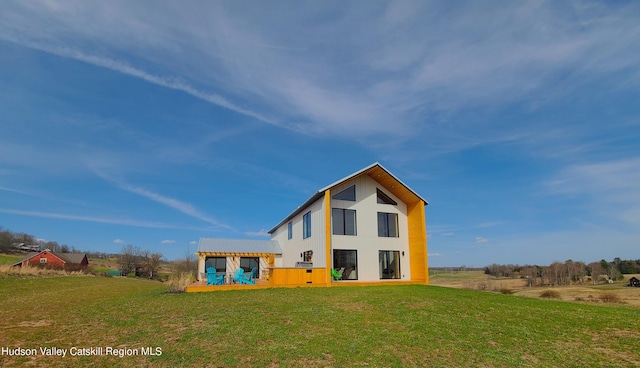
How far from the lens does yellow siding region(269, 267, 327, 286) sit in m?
17.4

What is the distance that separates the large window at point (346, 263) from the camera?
19828mm

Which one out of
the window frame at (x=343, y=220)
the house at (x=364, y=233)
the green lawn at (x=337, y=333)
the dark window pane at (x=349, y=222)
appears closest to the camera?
the green lawn at (x=337, y=333)

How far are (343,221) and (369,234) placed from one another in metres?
1.88

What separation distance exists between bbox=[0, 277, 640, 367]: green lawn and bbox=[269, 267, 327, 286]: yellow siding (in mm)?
5703

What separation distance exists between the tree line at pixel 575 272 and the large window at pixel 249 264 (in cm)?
3158

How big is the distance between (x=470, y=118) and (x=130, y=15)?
16593 mm

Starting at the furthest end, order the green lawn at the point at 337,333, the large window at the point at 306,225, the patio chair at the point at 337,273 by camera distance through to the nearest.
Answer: the large window at the point at 306,225, the patio chair at the point at 337,273, the green lawn at the point at 337,333

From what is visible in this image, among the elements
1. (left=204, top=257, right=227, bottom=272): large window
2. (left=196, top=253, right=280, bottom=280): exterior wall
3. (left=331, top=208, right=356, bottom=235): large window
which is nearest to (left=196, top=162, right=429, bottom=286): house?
(left=331, top=208, right=356, bottom=235): large window

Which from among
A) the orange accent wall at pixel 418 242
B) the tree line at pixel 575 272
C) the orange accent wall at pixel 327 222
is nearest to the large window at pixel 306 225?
the orange accent wall at pixel 327 222

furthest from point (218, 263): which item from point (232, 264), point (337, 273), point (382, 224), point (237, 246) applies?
point (382, 224)

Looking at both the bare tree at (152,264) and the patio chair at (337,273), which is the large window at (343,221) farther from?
the bare tree at (152,264)

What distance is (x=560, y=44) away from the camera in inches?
542

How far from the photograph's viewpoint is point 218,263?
26594mm

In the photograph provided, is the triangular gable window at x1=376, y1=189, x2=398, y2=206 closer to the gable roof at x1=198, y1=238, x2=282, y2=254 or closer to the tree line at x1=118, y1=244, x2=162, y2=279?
the gable roof at x1=198, y1=238, x2=282, y2=254
